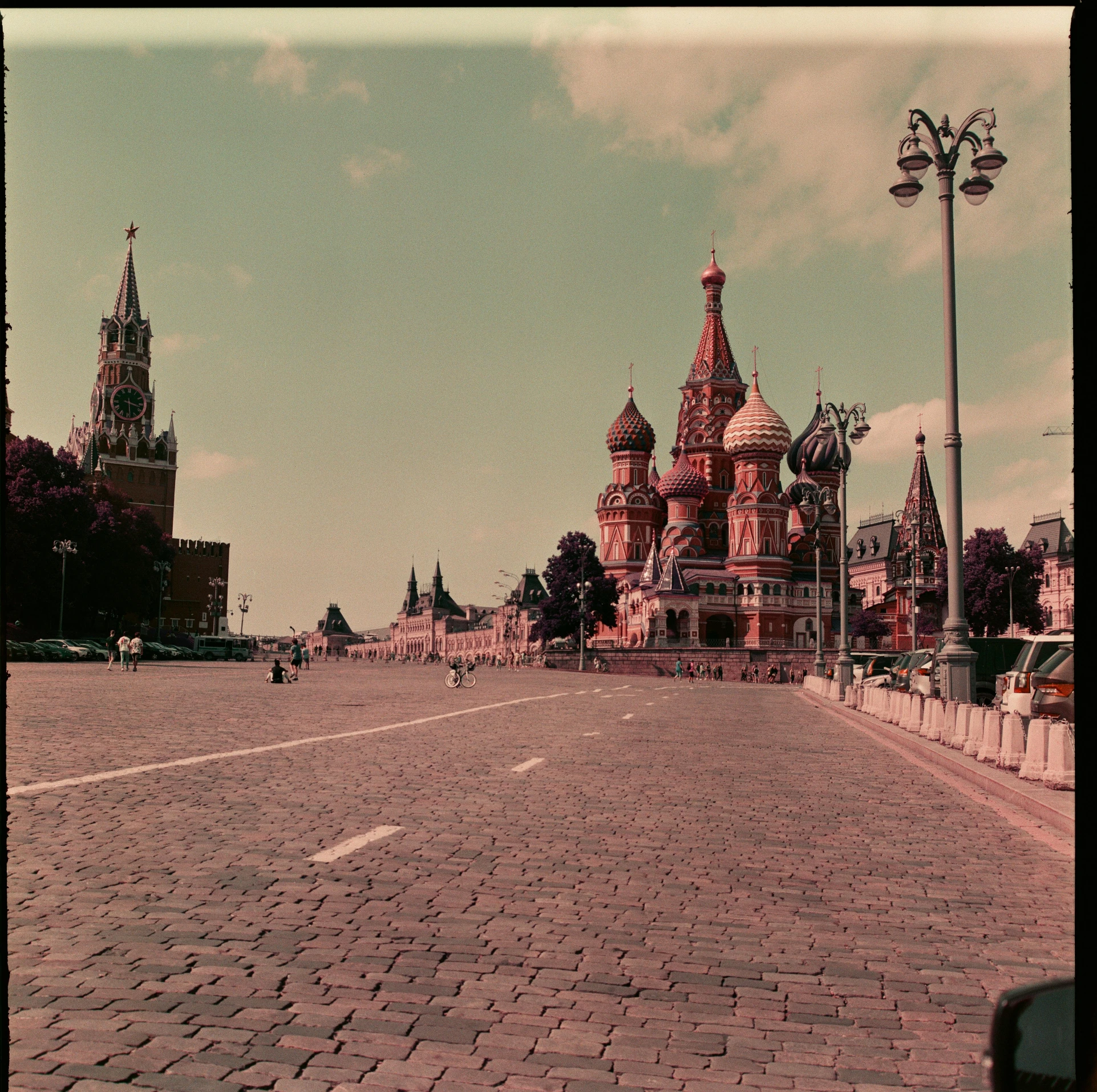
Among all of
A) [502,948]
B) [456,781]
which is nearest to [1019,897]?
[502,948]

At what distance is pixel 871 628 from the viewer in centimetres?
13175

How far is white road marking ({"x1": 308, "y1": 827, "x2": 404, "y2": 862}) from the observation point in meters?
7.52

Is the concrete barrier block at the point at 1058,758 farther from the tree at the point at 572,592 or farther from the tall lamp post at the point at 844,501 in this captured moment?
the tree at the point at 572,592

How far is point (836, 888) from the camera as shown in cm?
717

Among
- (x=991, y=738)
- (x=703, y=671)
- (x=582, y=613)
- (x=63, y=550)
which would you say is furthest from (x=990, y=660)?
(x=582, y=613)

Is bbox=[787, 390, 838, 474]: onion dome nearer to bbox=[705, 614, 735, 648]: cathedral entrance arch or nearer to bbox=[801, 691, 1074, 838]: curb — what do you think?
bbox=[705, 614, 735, 648]: cathedral entrance arch

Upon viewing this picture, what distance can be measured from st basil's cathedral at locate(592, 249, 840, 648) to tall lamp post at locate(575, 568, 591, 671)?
29.0ft

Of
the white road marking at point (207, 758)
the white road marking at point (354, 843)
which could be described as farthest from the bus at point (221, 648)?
the white road marking at point (354, 843)

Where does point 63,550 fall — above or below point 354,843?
above

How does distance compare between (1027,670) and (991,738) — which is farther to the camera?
(1027,670)

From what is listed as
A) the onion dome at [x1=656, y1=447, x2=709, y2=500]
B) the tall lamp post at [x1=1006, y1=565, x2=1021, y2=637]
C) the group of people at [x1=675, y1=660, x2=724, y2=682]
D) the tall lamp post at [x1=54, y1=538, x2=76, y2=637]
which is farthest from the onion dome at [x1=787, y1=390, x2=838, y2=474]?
the tall lamp post at [x1=54, y1=538, x2=76, y2=637]

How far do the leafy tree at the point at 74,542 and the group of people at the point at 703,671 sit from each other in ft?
138

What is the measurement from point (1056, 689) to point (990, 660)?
16.0 metres

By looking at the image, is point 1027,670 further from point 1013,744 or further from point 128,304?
point 128,304
